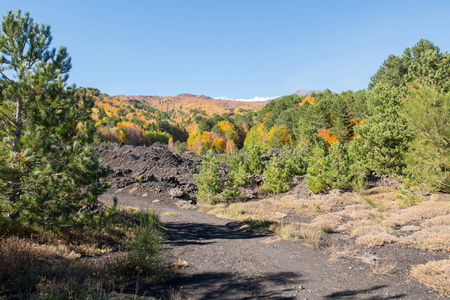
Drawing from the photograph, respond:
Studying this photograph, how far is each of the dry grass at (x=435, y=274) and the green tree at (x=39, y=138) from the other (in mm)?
7447

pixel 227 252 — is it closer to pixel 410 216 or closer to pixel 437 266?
pixel 437 266

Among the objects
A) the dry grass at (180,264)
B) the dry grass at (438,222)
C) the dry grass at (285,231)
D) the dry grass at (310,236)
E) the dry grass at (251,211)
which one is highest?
the dry grass at (438,222)

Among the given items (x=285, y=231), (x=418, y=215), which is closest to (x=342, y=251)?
(x=285, y=231)

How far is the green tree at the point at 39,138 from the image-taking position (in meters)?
5.66

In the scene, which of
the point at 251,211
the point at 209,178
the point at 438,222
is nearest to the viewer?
the point at 438,222

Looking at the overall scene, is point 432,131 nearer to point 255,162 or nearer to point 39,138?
point 39,138

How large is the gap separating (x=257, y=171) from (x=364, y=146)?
929 centimetres

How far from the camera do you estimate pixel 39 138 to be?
5.84 metres

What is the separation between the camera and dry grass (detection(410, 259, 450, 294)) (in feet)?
15.5

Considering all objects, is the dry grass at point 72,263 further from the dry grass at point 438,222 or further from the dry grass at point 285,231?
the dry grass at point 438,222

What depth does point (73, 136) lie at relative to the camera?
6.84 meters

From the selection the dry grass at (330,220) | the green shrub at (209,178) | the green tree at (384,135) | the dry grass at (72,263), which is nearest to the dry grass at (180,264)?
the dry grass at (72,263)

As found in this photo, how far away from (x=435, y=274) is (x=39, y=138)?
349 inches

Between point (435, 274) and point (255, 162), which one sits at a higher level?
point (255, 162)
